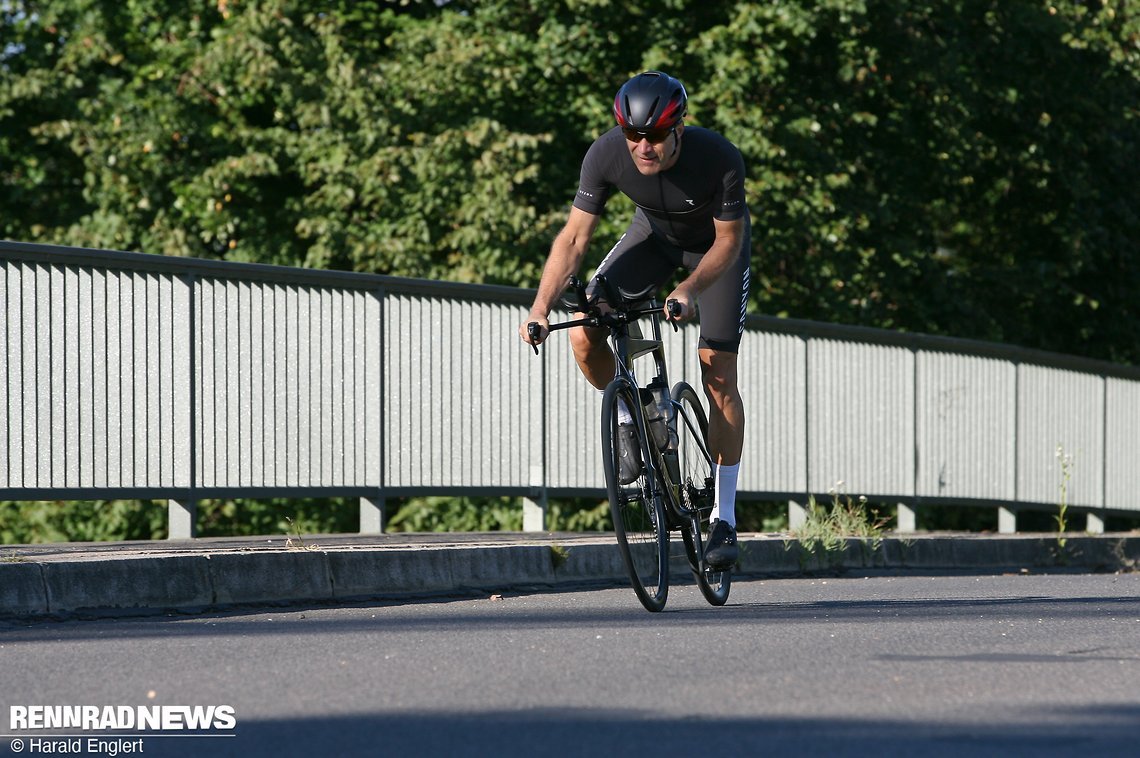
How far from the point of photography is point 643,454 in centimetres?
684

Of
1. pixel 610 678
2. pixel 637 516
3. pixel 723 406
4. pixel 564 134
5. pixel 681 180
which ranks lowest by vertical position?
pixel 610 678

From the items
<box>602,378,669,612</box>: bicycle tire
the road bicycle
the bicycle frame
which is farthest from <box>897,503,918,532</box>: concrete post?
<box>602,378,669,612</box>: bicycle tire

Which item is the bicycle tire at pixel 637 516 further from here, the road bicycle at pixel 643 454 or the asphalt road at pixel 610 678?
the asphalt road at pixel 610 678

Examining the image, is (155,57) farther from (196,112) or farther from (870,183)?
(870,183)

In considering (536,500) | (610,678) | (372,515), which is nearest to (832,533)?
(536,500)

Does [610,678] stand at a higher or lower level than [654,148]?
lower

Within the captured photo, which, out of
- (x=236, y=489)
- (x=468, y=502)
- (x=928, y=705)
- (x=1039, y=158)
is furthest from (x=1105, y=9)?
(x=928, y=705)

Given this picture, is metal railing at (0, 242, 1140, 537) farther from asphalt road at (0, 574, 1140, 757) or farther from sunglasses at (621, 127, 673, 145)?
sunglasses at (621, 127, 673, 145)

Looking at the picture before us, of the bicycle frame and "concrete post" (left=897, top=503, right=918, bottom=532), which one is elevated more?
the bicycle frame

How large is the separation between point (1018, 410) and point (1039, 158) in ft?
23.4

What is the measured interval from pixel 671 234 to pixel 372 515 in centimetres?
438

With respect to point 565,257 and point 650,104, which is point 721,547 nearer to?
point 565,257

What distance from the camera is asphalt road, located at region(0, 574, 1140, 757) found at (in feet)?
13.3

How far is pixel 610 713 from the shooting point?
4379 millimetres
